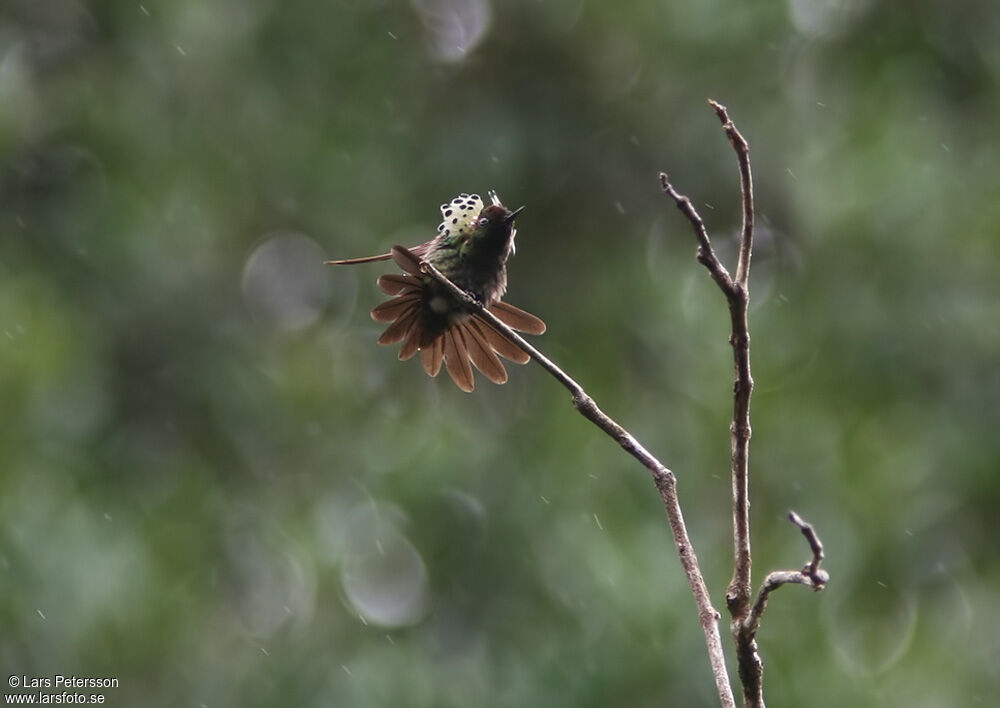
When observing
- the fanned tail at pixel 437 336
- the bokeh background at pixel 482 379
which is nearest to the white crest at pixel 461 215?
the fanned tail at pixel 437 336

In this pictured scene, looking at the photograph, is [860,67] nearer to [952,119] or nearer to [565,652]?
[952,119]

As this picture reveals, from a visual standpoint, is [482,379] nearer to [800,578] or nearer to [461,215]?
[461,215]

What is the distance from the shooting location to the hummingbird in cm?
271

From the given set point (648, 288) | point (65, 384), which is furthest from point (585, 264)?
point (65, 384)

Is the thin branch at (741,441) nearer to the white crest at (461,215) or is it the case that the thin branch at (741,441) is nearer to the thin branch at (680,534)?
the thin branch at (680,534)

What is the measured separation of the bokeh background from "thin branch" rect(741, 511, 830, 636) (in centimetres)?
373

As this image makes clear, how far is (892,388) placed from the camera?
613 centimetres

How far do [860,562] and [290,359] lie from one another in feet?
10.5

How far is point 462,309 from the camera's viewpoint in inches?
109

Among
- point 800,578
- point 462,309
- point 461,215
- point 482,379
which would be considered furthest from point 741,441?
point 482,379

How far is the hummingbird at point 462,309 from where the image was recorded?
2.71 metres

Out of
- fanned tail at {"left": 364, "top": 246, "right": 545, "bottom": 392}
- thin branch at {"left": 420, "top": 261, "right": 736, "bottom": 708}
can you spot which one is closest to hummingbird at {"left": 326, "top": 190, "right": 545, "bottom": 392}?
fanned tail at {"left": 364, "top": 246, "right": 545, "bottom": 392}

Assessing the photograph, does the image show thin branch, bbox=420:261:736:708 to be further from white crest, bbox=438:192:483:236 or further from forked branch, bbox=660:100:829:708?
white crest, bbox=438:192:483:236

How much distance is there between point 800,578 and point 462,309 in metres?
1.57
